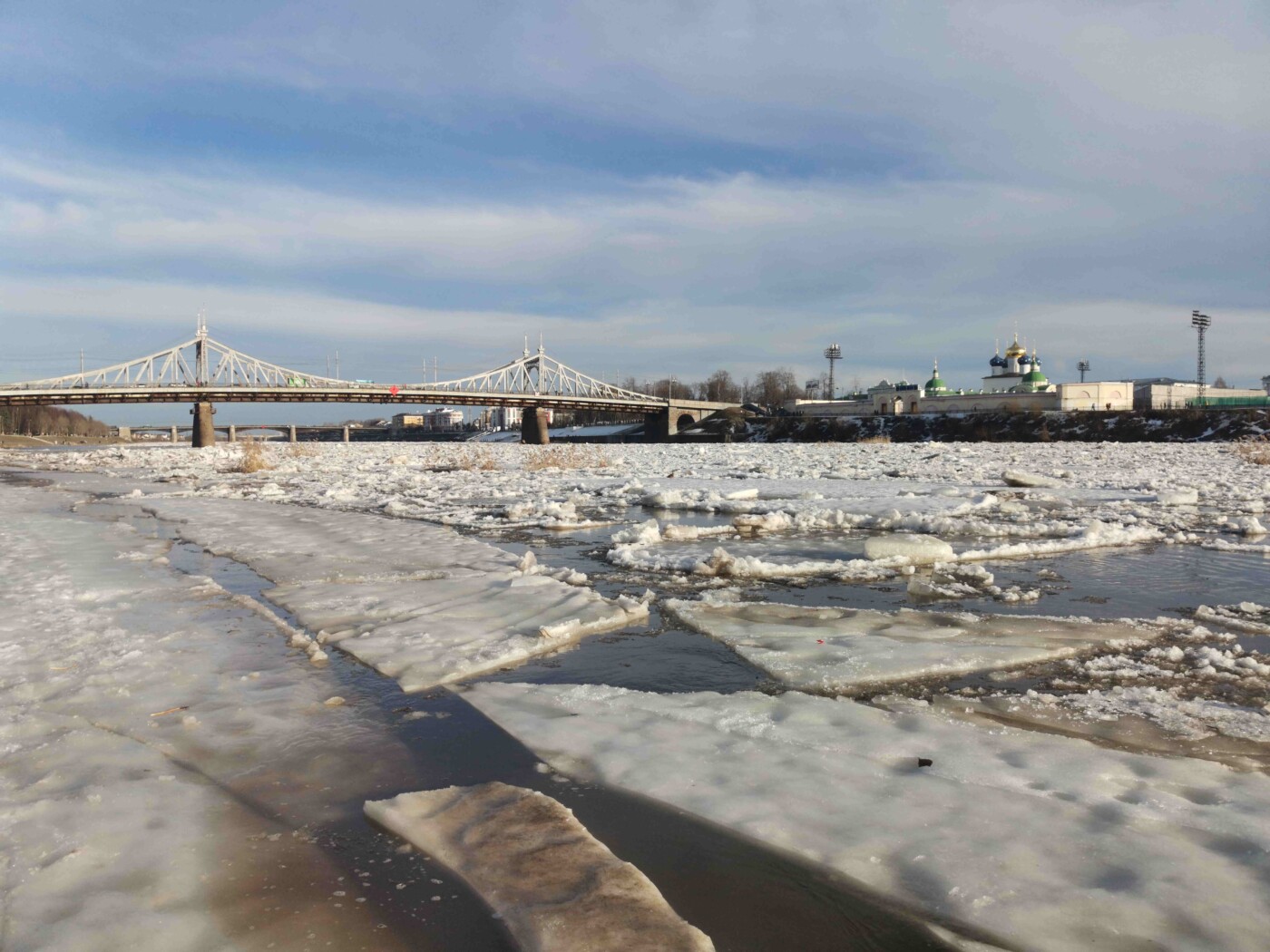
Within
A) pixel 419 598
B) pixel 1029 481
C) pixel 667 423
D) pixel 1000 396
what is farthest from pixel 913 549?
pixel 1000 396

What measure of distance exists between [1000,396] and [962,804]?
278ft

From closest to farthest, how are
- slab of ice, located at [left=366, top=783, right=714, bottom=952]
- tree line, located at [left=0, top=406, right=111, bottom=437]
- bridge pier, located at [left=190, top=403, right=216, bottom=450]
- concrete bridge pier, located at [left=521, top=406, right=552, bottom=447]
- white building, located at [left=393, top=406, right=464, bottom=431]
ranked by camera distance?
slab of ice, located at [left=366, top=783, right=714, bottom=952] → bridge pier, located at [left=190, top=403, right=216, bottom=450] → concrete bridge pier, located at [left=521, top=406, right=552, bottom=447] → tree line, located at [left=0, top=406, right=111, bottom=437] → white building, located at [left=393, top=406, right=464, bottom=431]

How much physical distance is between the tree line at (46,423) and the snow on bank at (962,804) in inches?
4596

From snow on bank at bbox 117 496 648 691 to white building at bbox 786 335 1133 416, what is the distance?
2634 inches

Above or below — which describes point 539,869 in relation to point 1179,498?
below

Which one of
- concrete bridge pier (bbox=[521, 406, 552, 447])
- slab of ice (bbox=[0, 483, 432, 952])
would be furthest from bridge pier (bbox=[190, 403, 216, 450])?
slab of ice (bbox=[0, 483, 432, 952])

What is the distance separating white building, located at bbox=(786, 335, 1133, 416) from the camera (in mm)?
73062

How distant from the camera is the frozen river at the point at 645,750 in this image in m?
1.96

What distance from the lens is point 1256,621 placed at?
Answer: 4.70 meters

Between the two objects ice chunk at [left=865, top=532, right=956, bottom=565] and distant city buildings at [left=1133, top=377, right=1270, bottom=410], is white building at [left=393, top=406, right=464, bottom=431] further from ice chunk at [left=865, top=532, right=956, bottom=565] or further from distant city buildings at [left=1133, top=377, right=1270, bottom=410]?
ice chunk at [left=865, top=532, right=956, bottom=565]

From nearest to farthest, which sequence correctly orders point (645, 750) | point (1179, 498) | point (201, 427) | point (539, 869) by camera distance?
1. point (539, 869)
2. point (645, 750)
3. point (1179, 498)
4. point (201, 427)

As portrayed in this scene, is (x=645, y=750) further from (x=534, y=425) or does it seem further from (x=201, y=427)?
(x=534, y=425)

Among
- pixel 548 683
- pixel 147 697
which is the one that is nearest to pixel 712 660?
pixel 548 683

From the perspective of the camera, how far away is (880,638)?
4.36m
